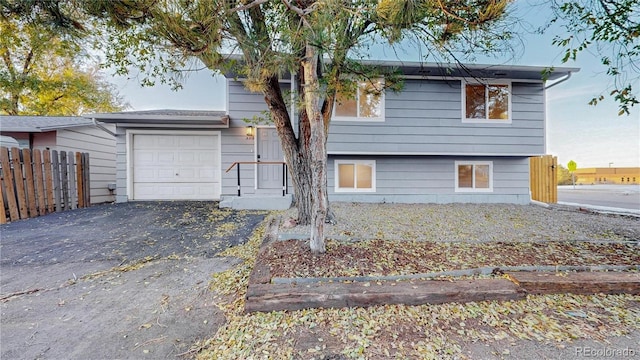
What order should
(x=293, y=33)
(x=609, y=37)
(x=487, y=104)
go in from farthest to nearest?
(x=487, y=104) < (x=609, y=37) < (x=293, y=33)

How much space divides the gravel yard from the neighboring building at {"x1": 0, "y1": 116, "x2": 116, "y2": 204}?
778 centimetres

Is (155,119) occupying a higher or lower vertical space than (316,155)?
higher

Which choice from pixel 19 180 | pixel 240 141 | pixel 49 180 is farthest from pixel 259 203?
pixel 19 180

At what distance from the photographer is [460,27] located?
3.11 m

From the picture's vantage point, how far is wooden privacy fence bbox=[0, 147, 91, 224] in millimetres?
5203

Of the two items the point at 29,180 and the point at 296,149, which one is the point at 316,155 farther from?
the point at 29,180

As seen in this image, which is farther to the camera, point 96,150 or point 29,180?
point 96,150

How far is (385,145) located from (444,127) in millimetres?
1804

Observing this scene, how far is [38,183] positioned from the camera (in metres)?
5.73

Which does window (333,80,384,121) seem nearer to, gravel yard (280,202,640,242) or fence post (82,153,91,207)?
gravel yard (280,202,640,242)

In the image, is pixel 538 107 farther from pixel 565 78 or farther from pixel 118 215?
pixel 118 215

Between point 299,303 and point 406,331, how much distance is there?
871mm

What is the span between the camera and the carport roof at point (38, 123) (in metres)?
7.30
